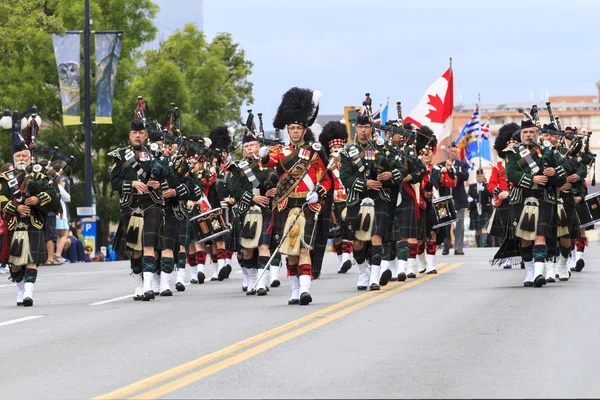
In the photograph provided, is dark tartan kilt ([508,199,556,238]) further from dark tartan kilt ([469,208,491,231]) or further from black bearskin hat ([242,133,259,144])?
dark tartan kilt ([469,208,491,231])

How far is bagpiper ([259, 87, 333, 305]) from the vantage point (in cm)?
1552

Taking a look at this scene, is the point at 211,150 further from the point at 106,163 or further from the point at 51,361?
the point at 106,163

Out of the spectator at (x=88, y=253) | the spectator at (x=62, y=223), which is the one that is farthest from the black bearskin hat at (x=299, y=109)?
the spectator at (x=88, y=253)

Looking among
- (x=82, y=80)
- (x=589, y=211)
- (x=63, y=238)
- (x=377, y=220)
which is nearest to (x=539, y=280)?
(x=377, y=220)

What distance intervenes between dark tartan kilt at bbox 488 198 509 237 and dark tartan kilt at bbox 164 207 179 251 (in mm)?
6015

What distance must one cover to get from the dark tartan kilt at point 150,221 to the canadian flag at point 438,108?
1052 cm

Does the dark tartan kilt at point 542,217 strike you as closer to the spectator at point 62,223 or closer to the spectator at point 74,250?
the spectator at point 62,223

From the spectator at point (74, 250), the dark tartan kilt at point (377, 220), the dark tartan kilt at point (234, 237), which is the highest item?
the dark tartan kilt at point (377, 220)

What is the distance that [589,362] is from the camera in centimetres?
1055

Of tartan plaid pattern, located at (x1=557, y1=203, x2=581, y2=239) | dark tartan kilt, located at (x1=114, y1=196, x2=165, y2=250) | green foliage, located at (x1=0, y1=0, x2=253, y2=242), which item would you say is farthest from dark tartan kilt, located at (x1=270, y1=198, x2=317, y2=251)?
green foliage, located at (x1=0, y1=0, x2=253, y2=242)

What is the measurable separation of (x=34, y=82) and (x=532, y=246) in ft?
92.3

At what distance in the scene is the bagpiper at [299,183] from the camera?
15.5 metres

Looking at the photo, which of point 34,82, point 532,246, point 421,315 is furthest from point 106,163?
point 421,315

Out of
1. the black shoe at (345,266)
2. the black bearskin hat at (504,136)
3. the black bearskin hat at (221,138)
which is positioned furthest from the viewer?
the black shoe at (345,266)
